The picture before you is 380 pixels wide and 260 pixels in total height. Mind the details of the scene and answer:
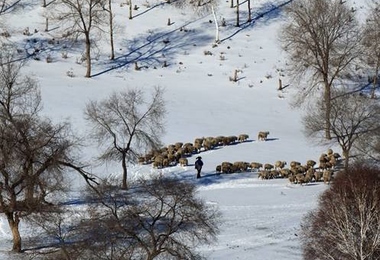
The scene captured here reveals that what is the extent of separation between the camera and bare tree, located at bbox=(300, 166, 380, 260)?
22.8 meters

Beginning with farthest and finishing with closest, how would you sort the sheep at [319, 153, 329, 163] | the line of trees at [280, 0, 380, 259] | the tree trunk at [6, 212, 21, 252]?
the sheep at [319, 153, 329, 163], the tree trunk at [6, 212, 21, 252], the line of trees at [280, 0, 380, 259]

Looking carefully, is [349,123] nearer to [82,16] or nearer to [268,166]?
[268,166]

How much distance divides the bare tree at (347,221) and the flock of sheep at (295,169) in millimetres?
7036

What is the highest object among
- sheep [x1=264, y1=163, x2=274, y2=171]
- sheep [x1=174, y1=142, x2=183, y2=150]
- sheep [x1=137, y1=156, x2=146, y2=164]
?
sheep [x1=174, y1=142, x2=183, y2=150]

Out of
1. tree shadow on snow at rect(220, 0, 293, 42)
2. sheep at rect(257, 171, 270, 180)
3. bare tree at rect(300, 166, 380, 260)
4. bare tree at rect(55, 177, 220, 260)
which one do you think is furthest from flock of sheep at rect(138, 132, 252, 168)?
tree shadow on snow at rect(220, 0, 293, 42)

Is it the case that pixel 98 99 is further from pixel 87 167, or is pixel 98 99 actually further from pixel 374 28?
pixel 374 28

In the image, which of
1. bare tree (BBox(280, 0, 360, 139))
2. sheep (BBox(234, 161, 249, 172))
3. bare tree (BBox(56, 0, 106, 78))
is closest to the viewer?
sheep (BBox(234, 161, 249, 172))

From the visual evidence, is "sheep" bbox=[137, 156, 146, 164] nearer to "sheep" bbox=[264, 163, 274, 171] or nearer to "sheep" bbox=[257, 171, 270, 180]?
"sheep" bbox=[257, 171, 270, 180]

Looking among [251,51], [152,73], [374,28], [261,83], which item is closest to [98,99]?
[152,73]

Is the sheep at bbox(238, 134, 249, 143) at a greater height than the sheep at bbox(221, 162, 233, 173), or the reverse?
the sheep at bbox(238, 134, 249, 143)

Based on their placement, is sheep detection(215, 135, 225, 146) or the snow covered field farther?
sheep detection(215, 135, 225, 146)

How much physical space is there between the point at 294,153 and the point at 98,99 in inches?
610

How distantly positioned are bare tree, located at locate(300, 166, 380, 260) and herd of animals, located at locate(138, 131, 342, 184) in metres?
7.20

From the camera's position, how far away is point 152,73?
60219 millimetres
